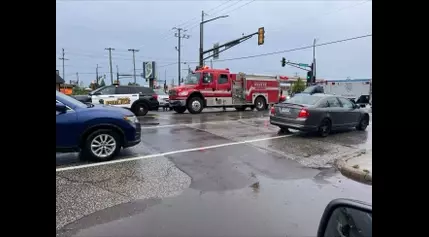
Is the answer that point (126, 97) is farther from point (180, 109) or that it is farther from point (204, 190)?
point (204, 190)

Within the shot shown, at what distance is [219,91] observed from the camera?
813 inches

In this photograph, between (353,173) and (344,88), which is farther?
(344,88)

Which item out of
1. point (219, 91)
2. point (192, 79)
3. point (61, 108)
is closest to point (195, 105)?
point (192, 79)

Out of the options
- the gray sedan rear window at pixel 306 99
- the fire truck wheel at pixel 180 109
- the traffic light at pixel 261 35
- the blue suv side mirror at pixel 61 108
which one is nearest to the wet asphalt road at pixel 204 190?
the blue suv side mirror at pixel 61 108

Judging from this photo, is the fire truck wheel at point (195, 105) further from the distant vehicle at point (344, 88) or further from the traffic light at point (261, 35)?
the distant vehicle at point (344, 88)

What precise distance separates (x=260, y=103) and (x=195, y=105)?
5.41 metres

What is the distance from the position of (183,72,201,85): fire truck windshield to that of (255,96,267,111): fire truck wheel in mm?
4850

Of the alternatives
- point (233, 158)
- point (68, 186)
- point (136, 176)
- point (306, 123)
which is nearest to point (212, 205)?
point (136, 176)

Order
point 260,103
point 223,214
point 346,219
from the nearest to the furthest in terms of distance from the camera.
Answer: point 346,219 → point 223,214 → point 260,103

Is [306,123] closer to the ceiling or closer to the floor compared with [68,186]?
closer to the ceiling
